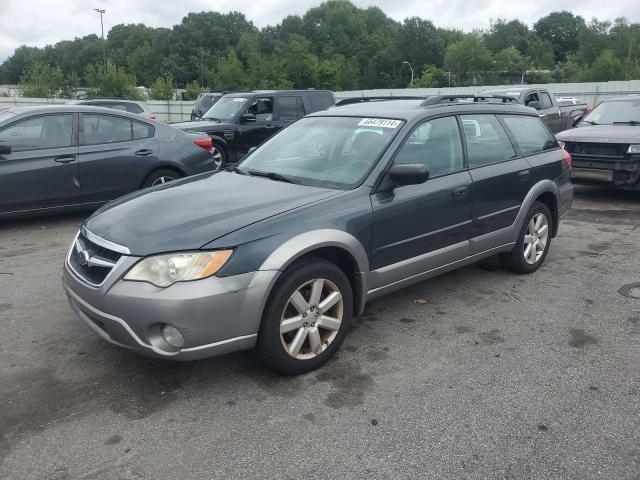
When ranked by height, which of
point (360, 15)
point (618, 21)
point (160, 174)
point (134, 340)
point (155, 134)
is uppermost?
point (360, 15)

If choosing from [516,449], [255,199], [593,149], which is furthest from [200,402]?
[593,149]

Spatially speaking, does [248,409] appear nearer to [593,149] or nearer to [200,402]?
[200,402]

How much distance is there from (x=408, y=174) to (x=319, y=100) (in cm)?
923

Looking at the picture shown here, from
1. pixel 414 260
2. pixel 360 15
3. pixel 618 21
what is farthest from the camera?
pixel 360 15

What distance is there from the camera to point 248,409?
3166 mm

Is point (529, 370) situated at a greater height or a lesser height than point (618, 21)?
lesser

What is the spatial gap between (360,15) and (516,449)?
120 metres

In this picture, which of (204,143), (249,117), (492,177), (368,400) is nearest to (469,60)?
(249,117)

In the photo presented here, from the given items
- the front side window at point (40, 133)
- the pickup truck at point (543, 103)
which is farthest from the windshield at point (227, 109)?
the pickup truck at point (543, 103)

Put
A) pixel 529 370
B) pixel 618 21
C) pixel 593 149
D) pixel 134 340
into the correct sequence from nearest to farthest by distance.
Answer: pixel 134 340, pixel 529 370, pixel 593 149, pixel 618 21

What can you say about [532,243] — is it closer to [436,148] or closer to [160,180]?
[436,148]

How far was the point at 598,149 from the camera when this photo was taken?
8.89 m

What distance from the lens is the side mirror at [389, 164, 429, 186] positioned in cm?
380

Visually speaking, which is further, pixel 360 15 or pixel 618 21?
pixel 360 15
